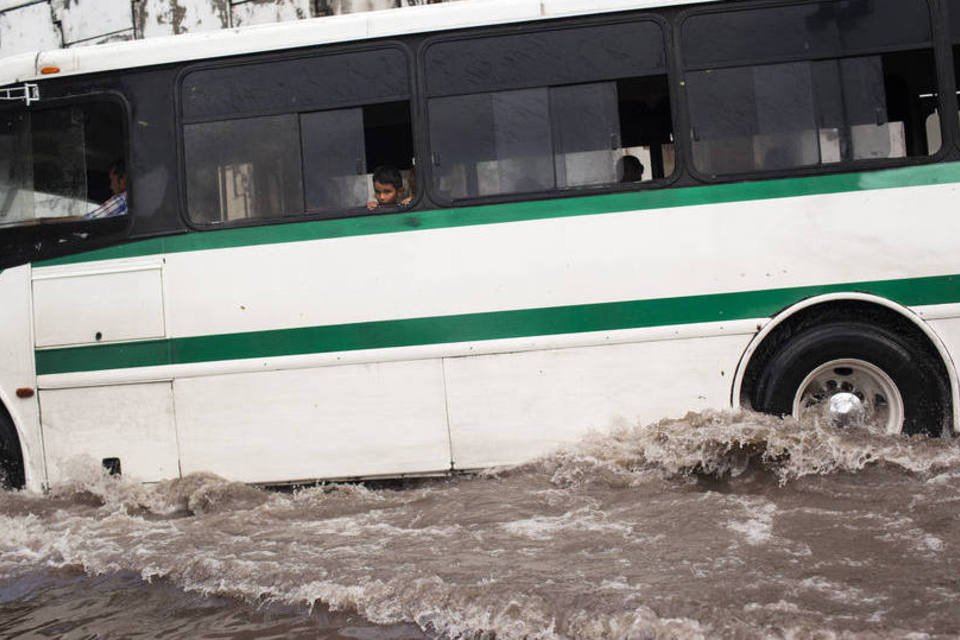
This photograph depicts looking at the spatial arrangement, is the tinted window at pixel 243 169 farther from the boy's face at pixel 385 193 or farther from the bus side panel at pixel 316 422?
the bus side panel at pixel 316 422

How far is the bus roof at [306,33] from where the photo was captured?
19.7 ft

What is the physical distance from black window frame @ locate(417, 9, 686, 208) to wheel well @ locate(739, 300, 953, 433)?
3.69 ft

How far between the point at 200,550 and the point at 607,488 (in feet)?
7.70

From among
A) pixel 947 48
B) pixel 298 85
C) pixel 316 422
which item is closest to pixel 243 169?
pixel 298 85

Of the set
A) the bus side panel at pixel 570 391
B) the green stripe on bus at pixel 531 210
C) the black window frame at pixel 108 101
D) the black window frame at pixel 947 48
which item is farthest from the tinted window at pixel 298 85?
the black window frame at pixel 947 48

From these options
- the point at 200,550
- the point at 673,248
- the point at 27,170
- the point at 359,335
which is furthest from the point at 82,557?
the point at 673,248

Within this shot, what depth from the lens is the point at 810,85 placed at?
19.3 ft

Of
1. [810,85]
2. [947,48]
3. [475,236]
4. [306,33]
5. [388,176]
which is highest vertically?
[306,33]

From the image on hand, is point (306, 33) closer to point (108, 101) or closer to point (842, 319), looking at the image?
point (108, 101)

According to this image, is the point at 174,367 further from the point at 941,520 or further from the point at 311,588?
the point at 941,520

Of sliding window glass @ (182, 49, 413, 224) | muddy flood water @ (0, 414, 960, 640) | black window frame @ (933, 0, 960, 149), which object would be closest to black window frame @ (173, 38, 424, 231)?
sliding window glass @ (182, 49, 413, 224)

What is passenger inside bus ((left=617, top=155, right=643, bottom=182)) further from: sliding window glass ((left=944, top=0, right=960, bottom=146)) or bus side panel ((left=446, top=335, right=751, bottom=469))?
sliding window glass ((left=944, top=0, right=960, bottom=146))

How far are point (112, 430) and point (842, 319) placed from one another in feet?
15.1

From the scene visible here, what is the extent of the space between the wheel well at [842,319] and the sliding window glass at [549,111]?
121 centimetres
